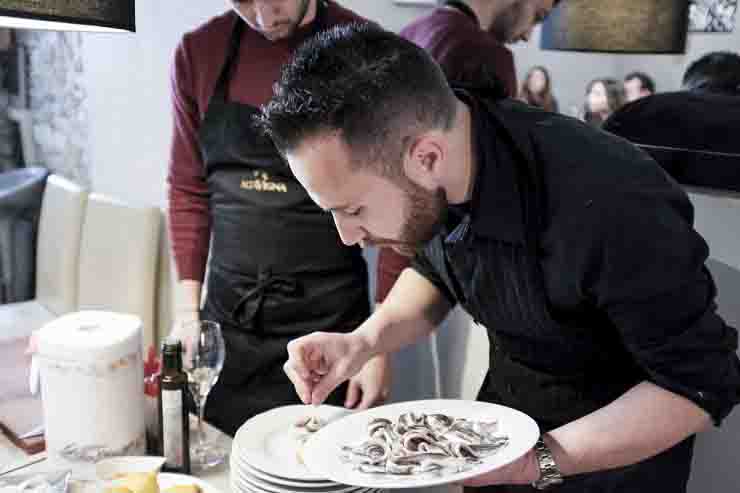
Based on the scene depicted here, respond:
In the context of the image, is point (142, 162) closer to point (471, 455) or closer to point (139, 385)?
point (139, 385)

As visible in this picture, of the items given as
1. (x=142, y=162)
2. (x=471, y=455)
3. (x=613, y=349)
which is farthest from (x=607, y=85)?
(x=471, y=455)

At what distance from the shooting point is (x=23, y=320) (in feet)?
8.45

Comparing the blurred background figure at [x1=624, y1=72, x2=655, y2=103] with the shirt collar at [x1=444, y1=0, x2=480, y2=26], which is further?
the blurred background figure at [x1=624, y1=72, x2=655, y2=103]

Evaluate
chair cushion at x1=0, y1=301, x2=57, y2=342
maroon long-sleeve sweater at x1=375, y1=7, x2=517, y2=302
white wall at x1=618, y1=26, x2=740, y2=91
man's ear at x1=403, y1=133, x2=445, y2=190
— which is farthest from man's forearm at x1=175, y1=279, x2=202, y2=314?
white wall at x1=618, y1=26, x2=740, y2=91

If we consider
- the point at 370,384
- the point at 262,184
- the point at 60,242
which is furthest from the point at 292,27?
the point at 60,242

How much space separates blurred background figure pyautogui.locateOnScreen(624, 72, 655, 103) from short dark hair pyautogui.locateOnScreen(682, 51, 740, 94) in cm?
110

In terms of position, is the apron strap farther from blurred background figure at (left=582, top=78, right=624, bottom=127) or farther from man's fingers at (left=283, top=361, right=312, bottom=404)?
blurred background figure at (left=582, top=78, right=624, bottom=127)

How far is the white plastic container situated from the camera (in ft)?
3.16

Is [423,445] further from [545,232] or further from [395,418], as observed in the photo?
[545,232]

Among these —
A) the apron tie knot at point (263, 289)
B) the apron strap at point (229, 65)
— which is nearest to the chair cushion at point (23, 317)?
the apron tie knot at point (263, 289)

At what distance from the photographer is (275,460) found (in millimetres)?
967

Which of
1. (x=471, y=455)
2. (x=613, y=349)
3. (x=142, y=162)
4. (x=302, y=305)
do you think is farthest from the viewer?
(x=142, y=162)

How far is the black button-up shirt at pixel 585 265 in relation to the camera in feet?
2.66

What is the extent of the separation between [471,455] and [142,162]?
79.1 inches
